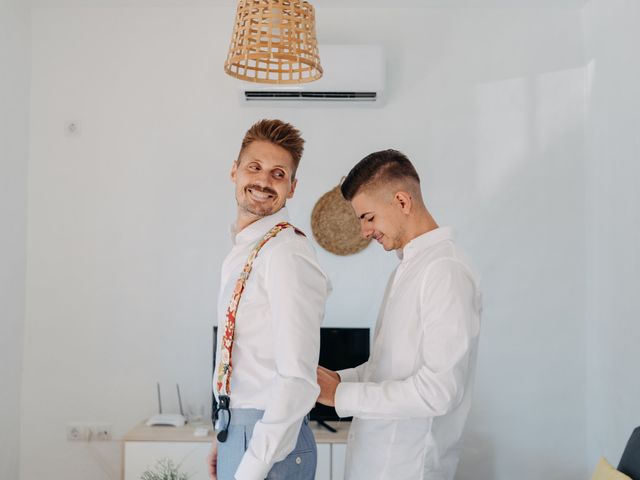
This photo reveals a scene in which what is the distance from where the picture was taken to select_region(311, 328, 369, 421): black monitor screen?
3.43 m

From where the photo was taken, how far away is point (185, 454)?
3.23 metres

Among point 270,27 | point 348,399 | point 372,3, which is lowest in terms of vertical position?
point 348,399

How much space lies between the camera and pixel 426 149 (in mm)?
3717

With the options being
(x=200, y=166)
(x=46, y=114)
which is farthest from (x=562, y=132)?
(x=46, y=114)

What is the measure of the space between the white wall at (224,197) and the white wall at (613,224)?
0.11 m

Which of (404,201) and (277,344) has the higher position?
(404,201)

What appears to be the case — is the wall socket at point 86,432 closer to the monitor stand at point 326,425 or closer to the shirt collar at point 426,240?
the monitor stand at point 326,425

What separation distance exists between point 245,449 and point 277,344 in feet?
0.90

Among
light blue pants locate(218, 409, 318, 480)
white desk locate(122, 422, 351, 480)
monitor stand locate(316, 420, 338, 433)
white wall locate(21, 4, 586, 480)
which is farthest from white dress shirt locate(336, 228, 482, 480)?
white wall locate(21, 4, 586, 480)

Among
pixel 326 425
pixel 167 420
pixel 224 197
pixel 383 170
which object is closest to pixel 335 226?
pixel 224 197

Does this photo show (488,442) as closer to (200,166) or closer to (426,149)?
(426,149)

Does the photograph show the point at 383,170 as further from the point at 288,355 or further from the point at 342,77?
the point at 342,77

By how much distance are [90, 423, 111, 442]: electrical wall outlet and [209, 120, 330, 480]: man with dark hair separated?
2081mm

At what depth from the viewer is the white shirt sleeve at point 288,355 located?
1458mm
